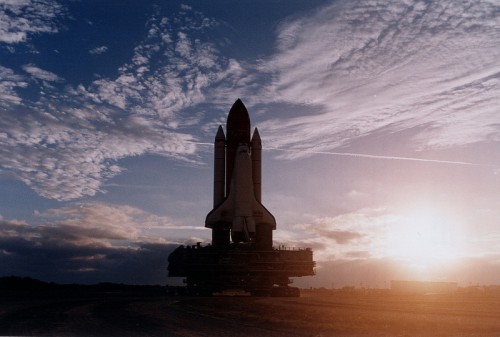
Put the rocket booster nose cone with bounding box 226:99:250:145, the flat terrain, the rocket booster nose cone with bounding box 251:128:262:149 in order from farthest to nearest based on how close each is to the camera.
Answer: the rocket booster nose cone with bounding box 251:128:262:149
the rocket booster nose cone with bounding box 226:99:250:145
the flat terrain

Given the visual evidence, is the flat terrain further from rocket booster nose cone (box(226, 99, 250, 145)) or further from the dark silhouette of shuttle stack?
rocket booster nose cone (box(226, 99, 250, 145))

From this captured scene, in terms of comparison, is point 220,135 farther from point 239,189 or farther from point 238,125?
point 239,189

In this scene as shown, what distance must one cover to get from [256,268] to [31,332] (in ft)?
139

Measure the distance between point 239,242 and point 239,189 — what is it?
25.1 ft

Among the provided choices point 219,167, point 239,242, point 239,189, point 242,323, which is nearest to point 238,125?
point 219,167

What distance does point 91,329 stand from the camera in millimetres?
25125

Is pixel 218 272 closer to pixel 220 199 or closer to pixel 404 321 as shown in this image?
pixel 220 199

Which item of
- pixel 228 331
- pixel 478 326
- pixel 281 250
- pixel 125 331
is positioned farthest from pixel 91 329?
pixel 281 250

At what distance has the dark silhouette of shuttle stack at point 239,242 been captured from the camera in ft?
209

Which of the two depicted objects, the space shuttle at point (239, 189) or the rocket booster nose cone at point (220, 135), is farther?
the rocket booster nose cone at point (220, 135)

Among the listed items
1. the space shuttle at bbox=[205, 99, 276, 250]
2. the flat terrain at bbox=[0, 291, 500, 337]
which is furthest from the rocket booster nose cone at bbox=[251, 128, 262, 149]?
the flat terrain at bbox=[0, 291, 500, 337]

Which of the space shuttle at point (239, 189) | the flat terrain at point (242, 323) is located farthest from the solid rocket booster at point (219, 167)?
the flat terrain at point (242, 323)

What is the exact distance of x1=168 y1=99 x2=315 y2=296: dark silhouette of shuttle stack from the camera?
63656mm

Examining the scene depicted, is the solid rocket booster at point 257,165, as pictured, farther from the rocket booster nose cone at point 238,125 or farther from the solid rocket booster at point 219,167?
the solid rocket booster at point 219,167
